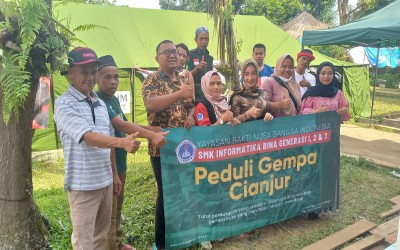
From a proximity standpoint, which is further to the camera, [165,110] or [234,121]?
[234,121]

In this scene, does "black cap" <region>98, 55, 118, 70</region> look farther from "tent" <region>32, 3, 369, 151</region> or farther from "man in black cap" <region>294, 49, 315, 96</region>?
"tent" <region>32, 3, 369, 151</region>

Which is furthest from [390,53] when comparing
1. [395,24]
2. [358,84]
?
[395,24]

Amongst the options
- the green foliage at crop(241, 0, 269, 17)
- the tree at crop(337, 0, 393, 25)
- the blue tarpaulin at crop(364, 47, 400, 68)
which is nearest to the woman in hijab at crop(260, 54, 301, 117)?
the tree at crop(337, 0, 393, 25)

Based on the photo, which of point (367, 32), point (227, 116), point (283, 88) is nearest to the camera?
point (227, 116)

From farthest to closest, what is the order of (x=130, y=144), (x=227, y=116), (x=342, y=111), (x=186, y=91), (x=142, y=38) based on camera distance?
1. (x=142, y=38)
2. (x=342, y=111)
3. (x=227, y=116)
4. (x=186, y=91)
5. (x=130, y=144)

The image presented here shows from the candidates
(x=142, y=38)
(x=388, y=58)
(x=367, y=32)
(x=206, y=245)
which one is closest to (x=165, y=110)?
(x=206, y=245)

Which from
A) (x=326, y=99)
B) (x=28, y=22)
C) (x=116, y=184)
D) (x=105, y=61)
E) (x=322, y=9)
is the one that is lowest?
(x=116, y=184)

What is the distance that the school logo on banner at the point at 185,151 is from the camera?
3010 millimetres

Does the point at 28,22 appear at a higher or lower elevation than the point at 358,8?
lower

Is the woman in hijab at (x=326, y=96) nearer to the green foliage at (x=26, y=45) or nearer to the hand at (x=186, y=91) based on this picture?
the hand at (x=186, y=91)

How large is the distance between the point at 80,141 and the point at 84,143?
0.14 metres

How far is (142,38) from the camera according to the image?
884 centimetres

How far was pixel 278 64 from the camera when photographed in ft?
12.6

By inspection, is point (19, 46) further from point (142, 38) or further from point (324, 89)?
point (142, 38)
